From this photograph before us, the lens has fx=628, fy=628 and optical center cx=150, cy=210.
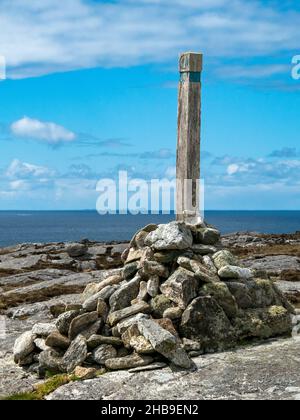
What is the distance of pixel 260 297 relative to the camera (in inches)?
828

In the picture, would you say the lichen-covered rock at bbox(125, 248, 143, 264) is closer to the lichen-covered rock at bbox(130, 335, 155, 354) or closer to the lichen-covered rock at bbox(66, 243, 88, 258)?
the lichen-covered rock at bbox(130, 335, 155, 354)

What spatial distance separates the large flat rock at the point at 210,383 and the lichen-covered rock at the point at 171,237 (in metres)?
3.95

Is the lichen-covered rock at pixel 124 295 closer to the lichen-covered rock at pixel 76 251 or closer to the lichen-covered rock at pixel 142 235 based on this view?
the lichen-covered rock at pixel 142 235

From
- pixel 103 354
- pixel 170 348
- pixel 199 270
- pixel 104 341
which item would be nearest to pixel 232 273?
pixel 199 270

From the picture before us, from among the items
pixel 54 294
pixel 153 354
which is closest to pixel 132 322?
pixel 153 354

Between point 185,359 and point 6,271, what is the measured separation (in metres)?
40.4

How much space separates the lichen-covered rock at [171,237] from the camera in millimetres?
20312

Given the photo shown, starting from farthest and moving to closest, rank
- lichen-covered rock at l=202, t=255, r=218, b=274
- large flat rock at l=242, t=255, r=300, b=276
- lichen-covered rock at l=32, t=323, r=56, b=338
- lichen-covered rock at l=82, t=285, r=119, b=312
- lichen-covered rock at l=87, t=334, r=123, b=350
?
large flat rock at l=242, t=255, r=300, b=276
lichen-covered rock at l=202, t=255, r=218, b=274
lichen-covered rock at l=32, t=323, r=56, b=338
lichen-covered rock at l=82, t=285, r=119, b=312
lichen-covered rock at l=87, t=334, r=123, b=350

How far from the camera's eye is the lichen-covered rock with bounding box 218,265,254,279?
20.5 m

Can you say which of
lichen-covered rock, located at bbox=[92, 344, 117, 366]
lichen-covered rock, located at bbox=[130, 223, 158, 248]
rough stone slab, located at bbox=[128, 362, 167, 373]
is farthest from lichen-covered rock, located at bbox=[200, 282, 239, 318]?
lichen-covered rock, located at bbox=[130, 223, 158, 248]

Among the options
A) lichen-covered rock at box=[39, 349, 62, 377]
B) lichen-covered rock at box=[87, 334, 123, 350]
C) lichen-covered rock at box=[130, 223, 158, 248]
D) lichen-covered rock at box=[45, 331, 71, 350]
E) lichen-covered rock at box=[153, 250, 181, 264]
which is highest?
lichen-covered rock at box=[130, 223, 158, 248]

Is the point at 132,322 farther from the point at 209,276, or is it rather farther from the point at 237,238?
the point at 237,238

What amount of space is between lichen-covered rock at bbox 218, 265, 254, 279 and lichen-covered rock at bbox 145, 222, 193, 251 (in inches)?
55.6

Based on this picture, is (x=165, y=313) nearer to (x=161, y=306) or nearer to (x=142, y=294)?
(x=161, y=306)
